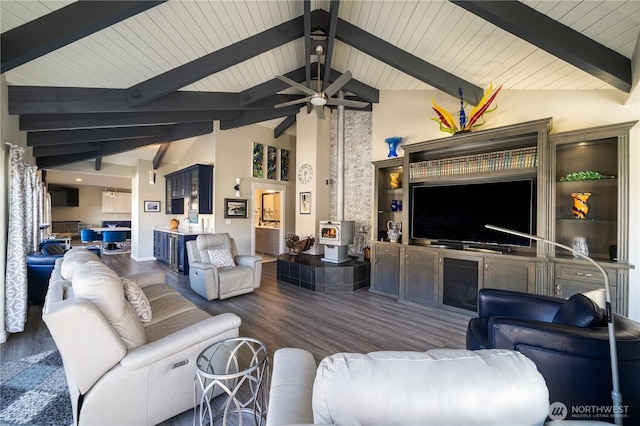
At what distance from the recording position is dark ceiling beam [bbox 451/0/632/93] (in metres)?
2.29

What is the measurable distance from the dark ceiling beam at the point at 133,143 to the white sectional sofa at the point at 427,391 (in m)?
6.29

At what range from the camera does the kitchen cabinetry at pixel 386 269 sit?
4242 millimetres

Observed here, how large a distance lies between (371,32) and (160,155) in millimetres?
6696

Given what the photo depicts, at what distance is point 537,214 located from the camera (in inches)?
118

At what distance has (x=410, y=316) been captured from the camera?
349 centimetres

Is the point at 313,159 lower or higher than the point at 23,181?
higher

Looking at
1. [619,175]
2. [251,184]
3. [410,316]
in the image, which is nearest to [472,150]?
[619,175]

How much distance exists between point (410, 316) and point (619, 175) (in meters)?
2.66

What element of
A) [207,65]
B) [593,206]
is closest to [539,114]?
[593,206]

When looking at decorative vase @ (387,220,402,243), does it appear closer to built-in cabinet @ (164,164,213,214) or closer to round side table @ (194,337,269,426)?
round side table @ (194,337,269,426)

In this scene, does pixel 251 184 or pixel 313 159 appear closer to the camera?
pixel 313 159

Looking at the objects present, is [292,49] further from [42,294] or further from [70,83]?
[42,294]

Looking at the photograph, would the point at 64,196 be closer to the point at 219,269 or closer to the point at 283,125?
the point at 283,125

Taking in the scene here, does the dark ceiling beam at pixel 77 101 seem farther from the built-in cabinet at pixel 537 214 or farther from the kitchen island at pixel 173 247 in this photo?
the built-in cabinet at pixel 537 214
